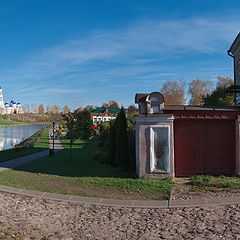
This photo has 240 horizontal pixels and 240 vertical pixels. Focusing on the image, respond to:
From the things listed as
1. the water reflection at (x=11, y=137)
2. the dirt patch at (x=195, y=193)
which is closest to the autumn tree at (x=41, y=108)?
the water reflection at (x=11, y=137)

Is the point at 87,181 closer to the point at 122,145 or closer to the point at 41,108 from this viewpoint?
the point at 122,145

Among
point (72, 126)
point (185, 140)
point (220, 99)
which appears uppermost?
point (220, 99)

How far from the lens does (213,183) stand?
8.98m

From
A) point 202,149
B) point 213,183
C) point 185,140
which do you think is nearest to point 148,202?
point 213,183

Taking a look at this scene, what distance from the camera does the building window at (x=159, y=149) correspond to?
32.7ft

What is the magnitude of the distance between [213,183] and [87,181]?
423 centimetres

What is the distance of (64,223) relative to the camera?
6.29m

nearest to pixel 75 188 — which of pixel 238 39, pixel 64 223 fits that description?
pixel 64 223

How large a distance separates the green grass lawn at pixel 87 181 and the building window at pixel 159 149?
557 mm

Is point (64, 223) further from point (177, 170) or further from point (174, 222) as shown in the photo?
point (177, 170)

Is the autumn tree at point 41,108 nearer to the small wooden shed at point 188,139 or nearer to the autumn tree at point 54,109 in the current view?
the autumn tree at point 54,109

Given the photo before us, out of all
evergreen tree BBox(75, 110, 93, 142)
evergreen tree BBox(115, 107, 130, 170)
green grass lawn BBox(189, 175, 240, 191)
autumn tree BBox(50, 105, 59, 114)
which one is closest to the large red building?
green grass lawn BBox(189, 175, 240, 191)

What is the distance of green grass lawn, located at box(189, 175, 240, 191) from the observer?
8578 mm

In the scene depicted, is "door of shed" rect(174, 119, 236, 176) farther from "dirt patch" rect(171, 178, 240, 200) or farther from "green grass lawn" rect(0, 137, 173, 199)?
"dirt patch" rect(171, 178, 240, 200)
